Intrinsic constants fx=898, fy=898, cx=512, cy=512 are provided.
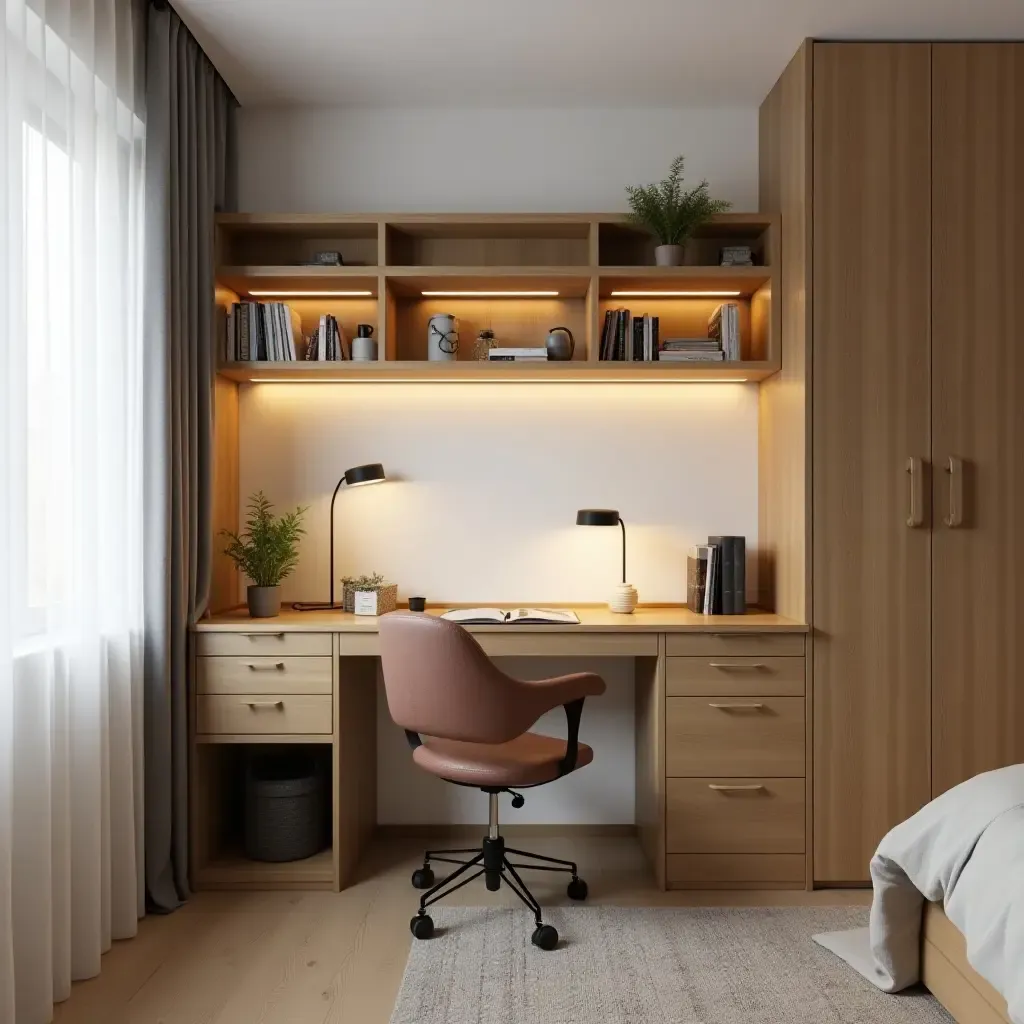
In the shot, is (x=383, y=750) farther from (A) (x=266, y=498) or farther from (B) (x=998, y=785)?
(B) (x=998, y=785)

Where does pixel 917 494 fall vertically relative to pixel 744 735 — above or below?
above

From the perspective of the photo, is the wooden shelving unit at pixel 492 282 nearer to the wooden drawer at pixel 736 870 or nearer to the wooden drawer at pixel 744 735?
the wooden drawer at pixel 744 735

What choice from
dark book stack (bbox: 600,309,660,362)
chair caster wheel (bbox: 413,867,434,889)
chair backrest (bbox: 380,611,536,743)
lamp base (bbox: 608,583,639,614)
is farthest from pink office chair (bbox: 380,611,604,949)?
dark book stack (bbox: 600,309,660,362)

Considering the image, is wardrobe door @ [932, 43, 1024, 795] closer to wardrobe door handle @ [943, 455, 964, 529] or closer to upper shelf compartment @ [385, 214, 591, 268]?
wardrobe door handle @ [943, 455, 964, 529]

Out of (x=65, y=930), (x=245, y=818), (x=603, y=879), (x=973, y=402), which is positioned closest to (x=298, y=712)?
(x=245, y=818)

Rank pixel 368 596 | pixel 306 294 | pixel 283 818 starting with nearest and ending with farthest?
1. pixel 283 818
2. pixel 368 596
3. pixel 306 294

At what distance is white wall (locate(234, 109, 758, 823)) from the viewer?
3.52m

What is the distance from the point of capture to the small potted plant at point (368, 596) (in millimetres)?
3182

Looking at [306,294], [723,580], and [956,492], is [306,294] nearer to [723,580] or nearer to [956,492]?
[723,580]

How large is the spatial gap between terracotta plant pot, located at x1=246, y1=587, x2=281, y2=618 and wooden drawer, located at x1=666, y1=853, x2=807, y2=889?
5.22 feet

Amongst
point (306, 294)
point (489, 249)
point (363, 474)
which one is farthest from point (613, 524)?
point (306, 294)

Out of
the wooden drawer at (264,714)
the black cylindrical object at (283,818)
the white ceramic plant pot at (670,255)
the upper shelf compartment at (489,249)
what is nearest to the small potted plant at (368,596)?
the wooden drawer at (264,714)

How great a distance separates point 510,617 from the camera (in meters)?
3.09

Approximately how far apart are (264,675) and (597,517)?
1.27 m
